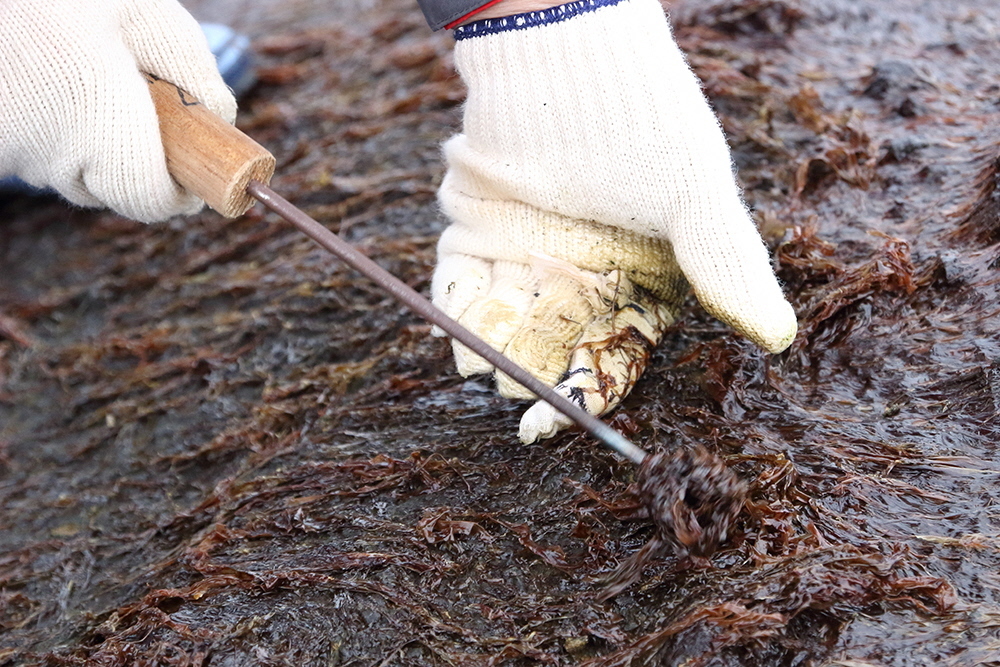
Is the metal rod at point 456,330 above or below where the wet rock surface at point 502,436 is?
above

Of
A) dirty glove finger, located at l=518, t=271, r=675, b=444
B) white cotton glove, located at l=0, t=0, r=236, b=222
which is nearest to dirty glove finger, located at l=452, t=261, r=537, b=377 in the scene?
dirty glove finger, located at l=518, t=271, r=675, b=444

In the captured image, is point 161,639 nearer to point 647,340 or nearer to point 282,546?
point 282,546

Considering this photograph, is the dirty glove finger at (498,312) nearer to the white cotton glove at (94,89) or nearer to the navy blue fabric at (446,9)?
the navy blue fabric at (446,9)

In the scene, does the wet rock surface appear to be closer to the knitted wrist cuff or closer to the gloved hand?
the gloved hand

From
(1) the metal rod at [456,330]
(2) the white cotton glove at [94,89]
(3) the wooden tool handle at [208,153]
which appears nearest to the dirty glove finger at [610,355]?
(1) the metal rod at [456,330]

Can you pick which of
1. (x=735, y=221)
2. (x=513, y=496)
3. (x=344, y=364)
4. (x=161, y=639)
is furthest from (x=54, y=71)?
(x=735, y=221)
